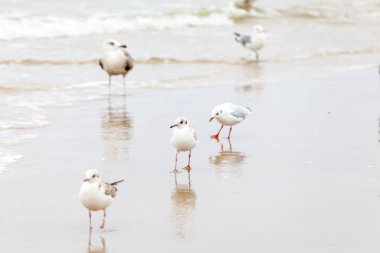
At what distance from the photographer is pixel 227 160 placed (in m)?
10.3

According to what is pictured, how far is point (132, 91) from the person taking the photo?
Answer: 16172mm

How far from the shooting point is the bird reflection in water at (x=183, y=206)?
7.53m

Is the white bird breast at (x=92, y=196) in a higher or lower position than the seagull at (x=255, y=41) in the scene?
lower

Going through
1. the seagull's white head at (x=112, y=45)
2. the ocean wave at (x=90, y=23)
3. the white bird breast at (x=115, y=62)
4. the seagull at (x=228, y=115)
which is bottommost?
the seagull at (x=228, y=115)

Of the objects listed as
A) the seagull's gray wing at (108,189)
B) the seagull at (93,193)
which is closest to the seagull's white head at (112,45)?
the seagull's gray wing at (108,189)

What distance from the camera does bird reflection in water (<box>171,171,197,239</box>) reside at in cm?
753

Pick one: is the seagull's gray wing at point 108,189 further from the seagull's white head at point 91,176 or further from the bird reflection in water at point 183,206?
the bird reflection in water at point 183,206

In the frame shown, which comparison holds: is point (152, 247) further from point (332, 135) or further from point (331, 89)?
point (331, 89)

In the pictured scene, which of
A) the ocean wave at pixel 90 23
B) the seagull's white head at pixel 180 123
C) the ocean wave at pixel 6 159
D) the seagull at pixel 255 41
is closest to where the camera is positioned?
the seagull's white head at pixel 180 123

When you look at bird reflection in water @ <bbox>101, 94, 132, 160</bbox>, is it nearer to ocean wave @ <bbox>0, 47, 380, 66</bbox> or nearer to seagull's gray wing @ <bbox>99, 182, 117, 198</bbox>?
seagull's gray wing @ <bbox>99, 182, 117, 198</bbox>

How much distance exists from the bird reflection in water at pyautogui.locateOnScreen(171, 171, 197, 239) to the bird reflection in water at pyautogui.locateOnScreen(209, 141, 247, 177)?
477 mm

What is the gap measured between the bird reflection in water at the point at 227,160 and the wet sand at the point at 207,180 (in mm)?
21

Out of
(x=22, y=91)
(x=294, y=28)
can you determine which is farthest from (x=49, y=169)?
(x=294, y=28)

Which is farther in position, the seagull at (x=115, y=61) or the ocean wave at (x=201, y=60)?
the ocean wave at (x=201, y=60)
